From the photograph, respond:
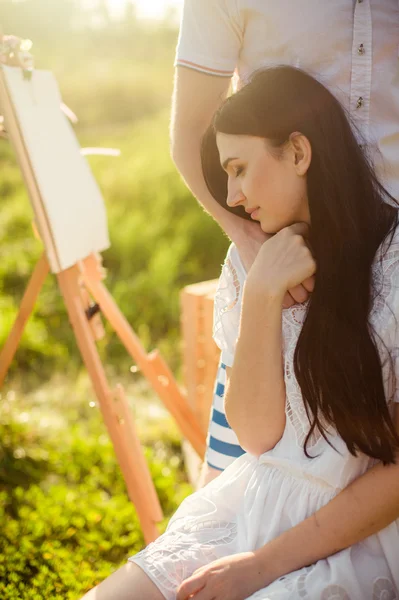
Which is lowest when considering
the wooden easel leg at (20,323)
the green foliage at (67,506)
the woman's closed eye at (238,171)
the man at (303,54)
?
the green foliage at (67,506)

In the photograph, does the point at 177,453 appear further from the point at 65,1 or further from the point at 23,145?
the point at 65,1

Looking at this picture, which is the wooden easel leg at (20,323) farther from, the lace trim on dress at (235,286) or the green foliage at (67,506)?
the lace trim on dress at (235,286)

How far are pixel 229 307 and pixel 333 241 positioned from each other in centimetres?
31

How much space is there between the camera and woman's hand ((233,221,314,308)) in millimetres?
1302

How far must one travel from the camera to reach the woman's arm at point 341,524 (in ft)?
3.81

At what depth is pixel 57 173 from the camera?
Result: 201cm

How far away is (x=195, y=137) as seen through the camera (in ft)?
5.13

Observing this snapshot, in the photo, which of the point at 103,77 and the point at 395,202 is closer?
the point at 395,202

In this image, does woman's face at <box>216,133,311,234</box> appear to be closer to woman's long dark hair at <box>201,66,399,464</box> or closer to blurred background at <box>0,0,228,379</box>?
woman's long dark hair at <box>201,66,399,464</box>

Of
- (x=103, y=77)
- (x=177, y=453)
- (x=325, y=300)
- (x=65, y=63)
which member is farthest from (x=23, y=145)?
(x=65, y=63)

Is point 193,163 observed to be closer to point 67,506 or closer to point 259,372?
point 259,372

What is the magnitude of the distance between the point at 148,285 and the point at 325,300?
3278 mm

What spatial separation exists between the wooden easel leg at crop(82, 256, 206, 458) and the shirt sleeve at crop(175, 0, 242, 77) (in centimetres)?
83

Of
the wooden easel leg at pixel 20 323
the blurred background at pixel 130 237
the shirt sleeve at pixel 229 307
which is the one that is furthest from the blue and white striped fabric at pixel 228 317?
the blurred background at pixel 130 237
